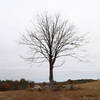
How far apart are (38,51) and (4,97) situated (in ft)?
43.8

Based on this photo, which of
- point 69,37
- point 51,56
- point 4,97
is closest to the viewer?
point 4,97

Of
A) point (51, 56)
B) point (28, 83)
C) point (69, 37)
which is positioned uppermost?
point (69, 37)

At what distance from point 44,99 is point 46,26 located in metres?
16.4

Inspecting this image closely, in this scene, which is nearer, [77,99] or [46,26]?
[77,99]

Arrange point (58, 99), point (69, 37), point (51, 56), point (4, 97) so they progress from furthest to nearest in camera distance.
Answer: point (69, 37) → point (51, 56) → point (4, 97) → point (58, 99)

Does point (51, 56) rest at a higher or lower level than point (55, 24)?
lower

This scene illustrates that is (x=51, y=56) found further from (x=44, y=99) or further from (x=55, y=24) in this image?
(x=44, y=99)

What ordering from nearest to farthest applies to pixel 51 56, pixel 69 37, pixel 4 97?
pixel 4 97
pixel 51 56
pixel 69 37

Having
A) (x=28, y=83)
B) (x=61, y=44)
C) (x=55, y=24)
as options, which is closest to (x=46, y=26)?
(x=55, y=24)

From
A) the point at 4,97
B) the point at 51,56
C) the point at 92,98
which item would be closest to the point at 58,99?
the point at 92,98

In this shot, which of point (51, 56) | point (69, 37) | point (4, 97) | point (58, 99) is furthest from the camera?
point (69, 37)

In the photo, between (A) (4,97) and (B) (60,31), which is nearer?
(A) (4,97)

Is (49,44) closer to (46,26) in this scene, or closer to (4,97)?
(46,26)

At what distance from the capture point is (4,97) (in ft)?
70.0
